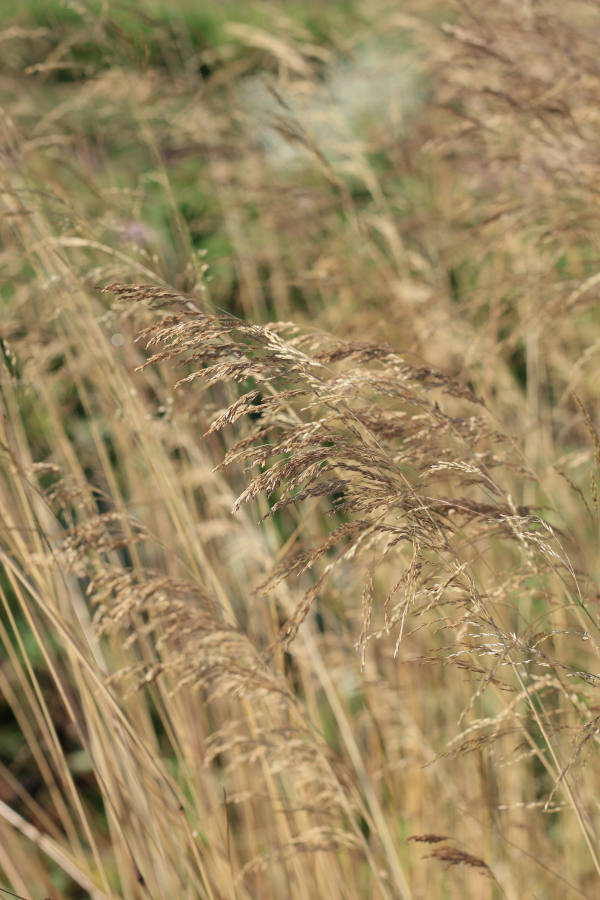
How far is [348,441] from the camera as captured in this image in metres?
0.88

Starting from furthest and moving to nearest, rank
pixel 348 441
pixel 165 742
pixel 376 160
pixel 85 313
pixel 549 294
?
pixel 376 160, pixel 165 742, pixel 549 294, pixel 85 313, pixel 348 441

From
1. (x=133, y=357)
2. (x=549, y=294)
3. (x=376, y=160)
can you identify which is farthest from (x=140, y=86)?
(x=376, y=160)

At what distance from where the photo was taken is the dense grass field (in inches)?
36.4

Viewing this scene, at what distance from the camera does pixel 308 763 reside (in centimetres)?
118

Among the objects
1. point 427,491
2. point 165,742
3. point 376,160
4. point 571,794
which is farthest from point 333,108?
point 376,160

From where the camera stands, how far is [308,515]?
5.89 feet

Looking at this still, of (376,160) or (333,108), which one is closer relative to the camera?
(333,108)

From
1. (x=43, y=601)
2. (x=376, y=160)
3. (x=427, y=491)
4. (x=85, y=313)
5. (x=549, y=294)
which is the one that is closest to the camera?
(x=43, y=601)

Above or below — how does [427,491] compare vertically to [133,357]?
below

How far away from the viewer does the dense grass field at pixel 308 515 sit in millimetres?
925

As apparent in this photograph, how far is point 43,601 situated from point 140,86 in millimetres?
1408

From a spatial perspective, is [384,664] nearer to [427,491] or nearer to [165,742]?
[427,491]

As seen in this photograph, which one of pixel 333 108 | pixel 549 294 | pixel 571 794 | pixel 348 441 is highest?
pixel 333 108

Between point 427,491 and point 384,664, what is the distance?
431 mm
